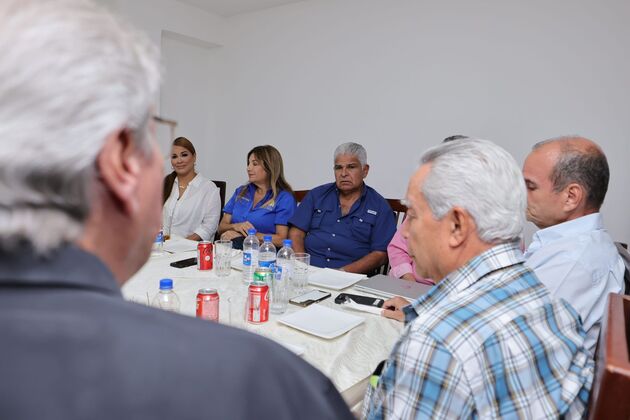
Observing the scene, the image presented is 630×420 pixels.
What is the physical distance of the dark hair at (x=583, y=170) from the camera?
61.1 inches

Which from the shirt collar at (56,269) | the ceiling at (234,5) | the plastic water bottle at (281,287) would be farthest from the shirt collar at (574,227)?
the ceiling at (234,5)

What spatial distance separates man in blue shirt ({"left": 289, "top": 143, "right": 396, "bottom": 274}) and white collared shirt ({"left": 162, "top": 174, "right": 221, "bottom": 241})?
95 cm

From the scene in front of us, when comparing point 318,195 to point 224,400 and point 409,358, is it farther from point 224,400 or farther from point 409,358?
point 224,400

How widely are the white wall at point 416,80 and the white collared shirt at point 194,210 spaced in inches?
49.5

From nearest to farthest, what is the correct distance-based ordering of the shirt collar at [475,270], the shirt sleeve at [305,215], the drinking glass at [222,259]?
1. the shirt collar at [475,270]
2. the drinking glass at [222,259]
3. the shirt sleeve at [305,215]

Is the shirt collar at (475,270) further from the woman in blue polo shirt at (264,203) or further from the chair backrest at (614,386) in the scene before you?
the woman in blue polo shirt at (264,203)

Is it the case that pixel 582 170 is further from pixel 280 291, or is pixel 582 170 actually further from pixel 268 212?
pixel 268 212

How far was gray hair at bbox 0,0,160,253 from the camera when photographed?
36cm

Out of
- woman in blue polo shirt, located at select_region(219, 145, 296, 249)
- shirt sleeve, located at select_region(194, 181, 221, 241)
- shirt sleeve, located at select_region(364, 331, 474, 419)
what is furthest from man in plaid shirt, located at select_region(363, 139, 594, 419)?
shirt sleeve, located at select_region(194, 181, 221, 241)

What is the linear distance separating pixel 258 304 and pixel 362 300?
439 mm

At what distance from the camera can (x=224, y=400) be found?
0.41 meters

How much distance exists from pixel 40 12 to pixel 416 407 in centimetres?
83

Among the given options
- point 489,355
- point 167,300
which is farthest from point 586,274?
point 167,300

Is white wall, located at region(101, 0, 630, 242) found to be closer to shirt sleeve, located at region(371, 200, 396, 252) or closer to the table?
shirt sleeve, located at region(371, 200, 396, 252)
